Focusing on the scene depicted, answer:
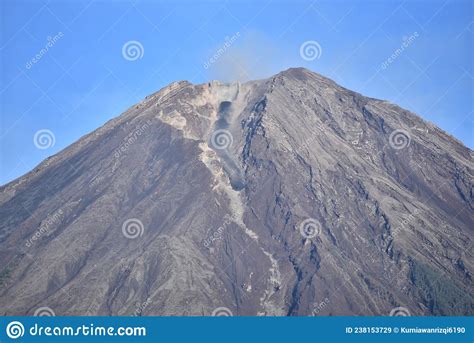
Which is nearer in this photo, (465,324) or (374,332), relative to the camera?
(374,332)

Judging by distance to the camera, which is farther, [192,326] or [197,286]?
[197,286]

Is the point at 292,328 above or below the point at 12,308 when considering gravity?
below

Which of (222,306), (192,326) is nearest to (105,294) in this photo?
(222,306)

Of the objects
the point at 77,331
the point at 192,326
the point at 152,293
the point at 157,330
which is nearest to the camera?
the point at 77,331

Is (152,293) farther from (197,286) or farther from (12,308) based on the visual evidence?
(12,308)

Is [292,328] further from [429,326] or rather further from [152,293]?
[152,293]

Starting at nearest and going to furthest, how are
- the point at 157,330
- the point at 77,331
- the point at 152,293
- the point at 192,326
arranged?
the point at 77,331 → the point at 157,330 → the point at 192,326 → the point at 152,293

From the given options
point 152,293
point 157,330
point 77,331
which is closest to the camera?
point 77,331

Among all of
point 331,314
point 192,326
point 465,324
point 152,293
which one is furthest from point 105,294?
point 465,324

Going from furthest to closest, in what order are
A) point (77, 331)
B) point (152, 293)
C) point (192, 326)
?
point (152, 293), point (192, 326), point (77, 331)
